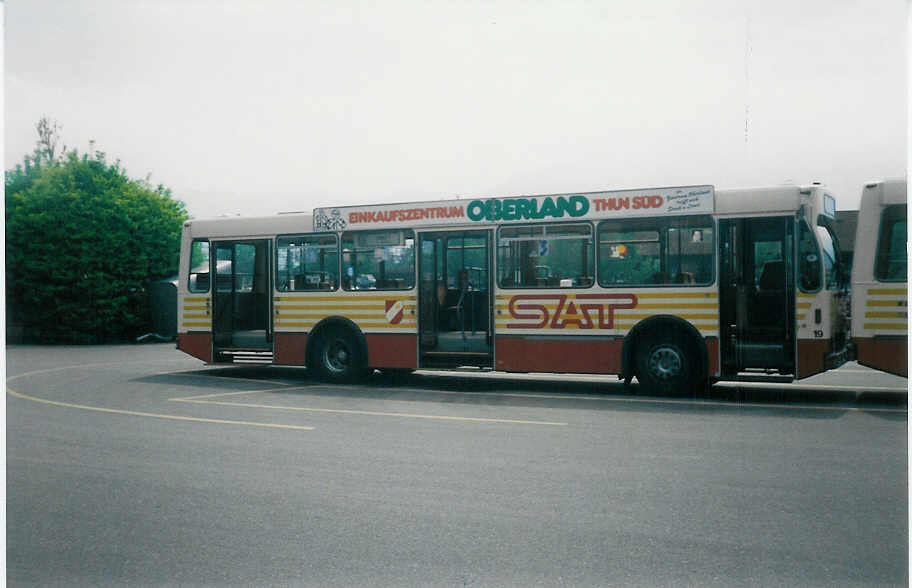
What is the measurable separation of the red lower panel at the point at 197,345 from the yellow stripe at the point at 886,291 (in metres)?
10.5

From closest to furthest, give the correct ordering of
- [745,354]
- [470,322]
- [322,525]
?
[322,525]
[745,354]
[470,322]

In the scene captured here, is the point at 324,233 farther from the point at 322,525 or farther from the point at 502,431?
the point at 322,525

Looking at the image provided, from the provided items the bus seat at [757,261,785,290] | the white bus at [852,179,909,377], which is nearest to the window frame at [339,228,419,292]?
the bus seat at [757,261,785,290]

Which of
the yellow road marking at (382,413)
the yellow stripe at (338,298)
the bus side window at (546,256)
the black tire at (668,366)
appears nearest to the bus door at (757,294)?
the black tire at (668,366)

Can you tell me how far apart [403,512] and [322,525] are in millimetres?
563

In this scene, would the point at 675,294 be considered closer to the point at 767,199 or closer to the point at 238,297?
the point at 767,199

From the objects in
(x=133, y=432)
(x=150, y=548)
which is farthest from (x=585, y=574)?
(x=133, y=432)

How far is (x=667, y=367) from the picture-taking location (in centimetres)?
1198

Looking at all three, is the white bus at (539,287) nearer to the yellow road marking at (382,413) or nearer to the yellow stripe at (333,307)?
the yellow stripe at (333,307)

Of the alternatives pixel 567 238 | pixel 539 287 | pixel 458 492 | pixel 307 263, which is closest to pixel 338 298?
pixel 307 263

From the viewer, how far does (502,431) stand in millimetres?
9039

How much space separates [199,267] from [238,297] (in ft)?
2.87

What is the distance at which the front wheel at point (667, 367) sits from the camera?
1187 centimetres

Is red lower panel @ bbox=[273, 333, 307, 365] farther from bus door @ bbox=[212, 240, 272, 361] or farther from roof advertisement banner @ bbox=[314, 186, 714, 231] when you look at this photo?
roof advertisement banner @ bbox=[314, 186, 714, 231]
